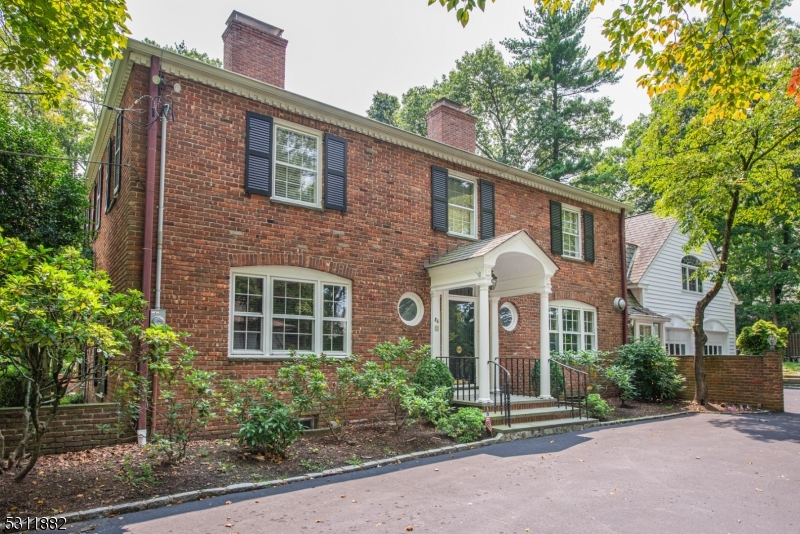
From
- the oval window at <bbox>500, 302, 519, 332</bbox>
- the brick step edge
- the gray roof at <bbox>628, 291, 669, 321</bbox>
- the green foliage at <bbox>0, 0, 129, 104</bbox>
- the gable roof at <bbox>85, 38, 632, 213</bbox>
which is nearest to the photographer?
the brick step edge

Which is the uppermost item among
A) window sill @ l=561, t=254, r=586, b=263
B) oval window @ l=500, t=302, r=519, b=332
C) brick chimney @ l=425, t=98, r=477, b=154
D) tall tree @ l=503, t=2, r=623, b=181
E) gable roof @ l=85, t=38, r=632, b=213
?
tall tree @ l=503, t=2, r=623, b=181

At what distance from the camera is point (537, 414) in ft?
33.3

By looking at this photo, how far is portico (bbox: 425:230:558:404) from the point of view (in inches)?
396

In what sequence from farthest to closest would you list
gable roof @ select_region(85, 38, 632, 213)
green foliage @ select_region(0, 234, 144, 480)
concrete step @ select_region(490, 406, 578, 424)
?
concrete step @ select_region(490, 406, 578, 424), gable roof @ select_region(85, 38, 632, 213), green foliage @ select_region(0, 234, 144, 480)

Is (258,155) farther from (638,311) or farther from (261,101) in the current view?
(638,311)

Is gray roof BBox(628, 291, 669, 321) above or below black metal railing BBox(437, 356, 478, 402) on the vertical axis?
above

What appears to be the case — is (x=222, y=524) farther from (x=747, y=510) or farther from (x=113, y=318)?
(x=747, y=510)

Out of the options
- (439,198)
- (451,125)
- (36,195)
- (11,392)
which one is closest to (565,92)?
(451,125)

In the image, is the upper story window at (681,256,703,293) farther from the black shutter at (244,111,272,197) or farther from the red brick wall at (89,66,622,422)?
the black shutter at (244,111,272,197)

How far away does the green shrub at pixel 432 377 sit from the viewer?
948 cm

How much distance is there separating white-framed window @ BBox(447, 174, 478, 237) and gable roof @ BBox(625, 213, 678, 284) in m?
8.96

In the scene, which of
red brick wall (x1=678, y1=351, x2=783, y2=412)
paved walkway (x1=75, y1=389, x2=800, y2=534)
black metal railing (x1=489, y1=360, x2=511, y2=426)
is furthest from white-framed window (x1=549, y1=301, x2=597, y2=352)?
paved walkway (x1=75, y1=389, x2=800, y2=534)

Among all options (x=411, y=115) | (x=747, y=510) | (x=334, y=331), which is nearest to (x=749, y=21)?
(x=747, y=510)

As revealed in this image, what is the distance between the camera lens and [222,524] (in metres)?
4.84
